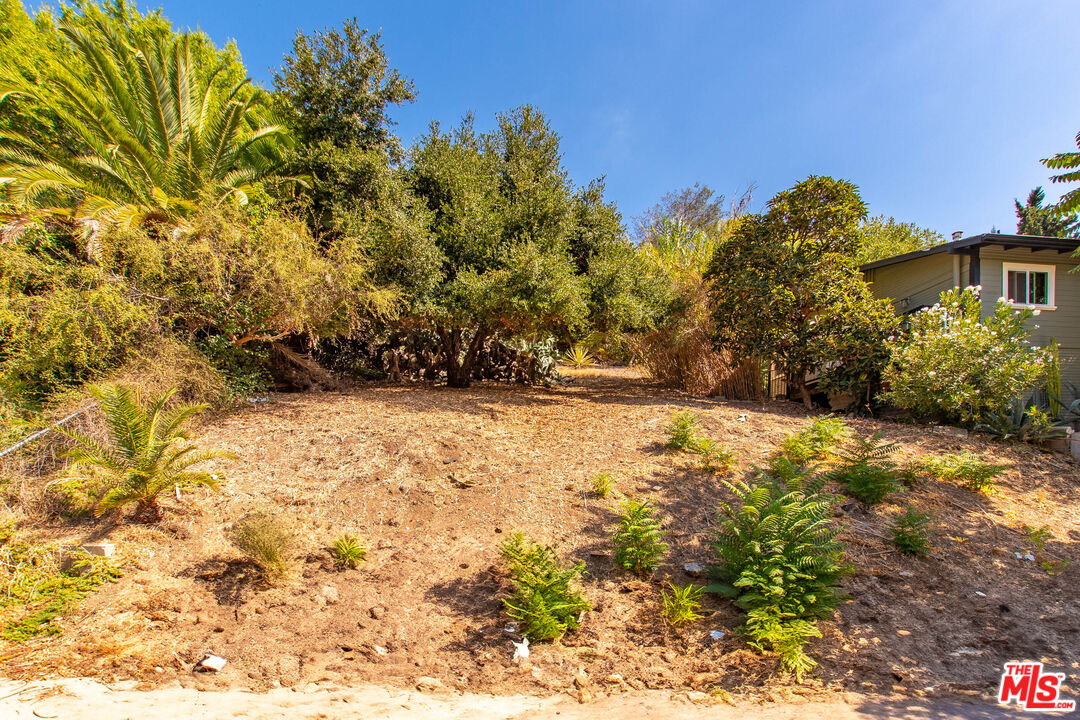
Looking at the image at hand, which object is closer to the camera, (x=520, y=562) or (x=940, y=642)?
(x=940, y=642)

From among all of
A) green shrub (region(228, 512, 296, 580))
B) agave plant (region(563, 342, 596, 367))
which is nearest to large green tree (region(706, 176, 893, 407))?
green shrub (region(228, 512, 296, 580))

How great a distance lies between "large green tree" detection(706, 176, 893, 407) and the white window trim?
147 inches

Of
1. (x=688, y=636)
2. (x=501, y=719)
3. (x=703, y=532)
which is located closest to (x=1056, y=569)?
(x=703, y=532)

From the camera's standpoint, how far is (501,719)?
8.68ft

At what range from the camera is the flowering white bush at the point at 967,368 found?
22.7 feet

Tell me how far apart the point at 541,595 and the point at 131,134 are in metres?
10.5

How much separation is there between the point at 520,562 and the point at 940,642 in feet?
9.35

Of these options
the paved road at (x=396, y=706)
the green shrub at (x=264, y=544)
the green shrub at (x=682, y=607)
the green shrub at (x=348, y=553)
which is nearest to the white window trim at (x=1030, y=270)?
the paved road at (x=396, y=706)

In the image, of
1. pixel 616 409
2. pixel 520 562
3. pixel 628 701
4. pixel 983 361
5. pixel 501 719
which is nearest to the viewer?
pixel 501 719

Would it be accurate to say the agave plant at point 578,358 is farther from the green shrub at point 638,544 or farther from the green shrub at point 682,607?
the green shrub at point 682,607

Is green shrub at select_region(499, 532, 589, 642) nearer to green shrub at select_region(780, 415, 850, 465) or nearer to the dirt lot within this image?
the dirt lot

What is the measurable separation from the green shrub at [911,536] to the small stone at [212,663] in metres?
5.08

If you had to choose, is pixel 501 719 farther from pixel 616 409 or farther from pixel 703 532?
pixel 616 409

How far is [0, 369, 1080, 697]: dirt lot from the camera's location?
10.1 feet
